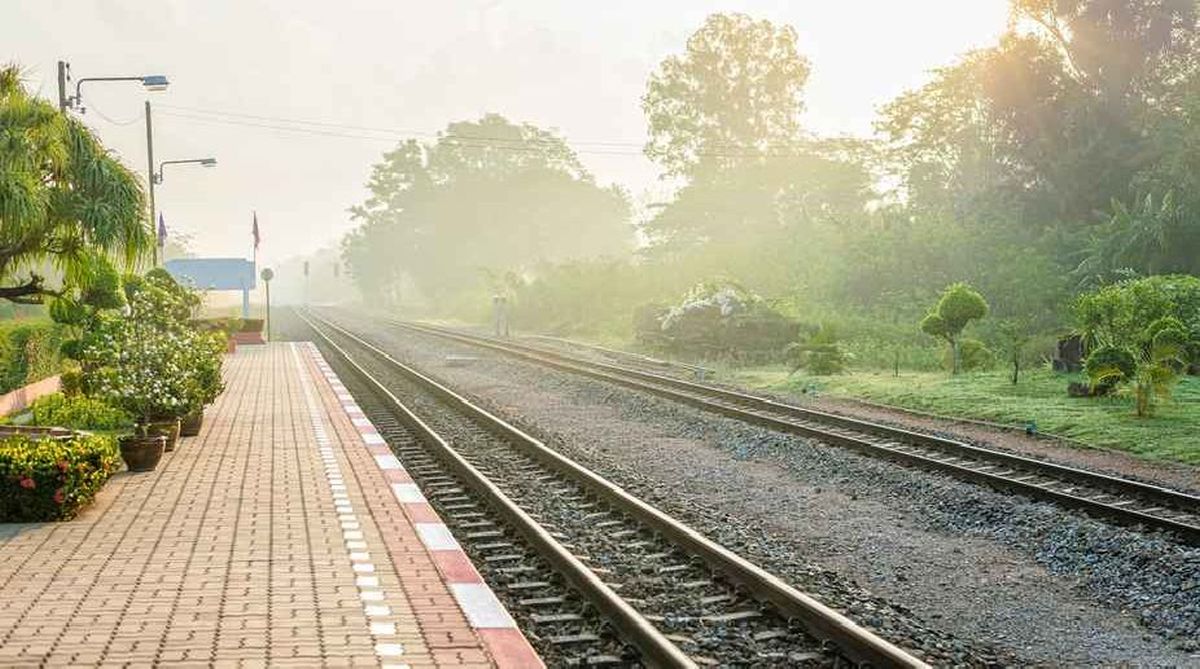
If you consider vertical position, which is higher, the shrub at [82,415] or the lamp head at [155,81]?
the lamp head at [155,81]

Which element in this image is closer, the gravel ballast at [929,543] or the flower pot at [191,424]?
the gravel ballast at [929,543]

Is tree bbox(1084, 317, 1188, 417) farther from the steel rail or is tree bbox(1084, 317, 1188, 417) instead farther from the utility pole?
the utility pole

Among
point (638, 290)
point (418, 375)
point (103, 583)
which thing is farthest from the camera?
point (638, 290)

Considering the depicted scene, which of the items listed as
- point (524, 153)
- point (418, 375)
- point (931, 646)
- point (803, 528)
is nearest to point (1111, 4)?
point (418, 375)

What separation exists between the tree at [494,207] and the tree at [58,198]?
69.5m

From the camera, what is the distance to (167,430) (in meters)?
12.5

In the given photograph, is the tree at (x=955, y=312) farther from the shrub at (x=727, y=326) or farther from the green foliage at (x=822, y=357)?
the shrub at (x=727, y=326)

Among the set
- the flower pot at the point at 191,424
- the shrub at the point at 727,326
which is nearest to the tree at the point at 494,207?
the shrub at the point at 727,326

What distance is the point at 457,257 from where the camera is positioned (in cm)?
8512

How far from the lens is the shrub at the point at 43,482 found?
8453mm

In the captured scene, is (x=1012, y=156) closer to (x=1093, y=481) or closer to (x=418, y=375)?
(x=418, y=375)

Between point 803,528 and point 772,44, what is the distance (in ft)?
164

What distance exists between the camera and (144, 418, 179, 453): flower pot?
12.4m

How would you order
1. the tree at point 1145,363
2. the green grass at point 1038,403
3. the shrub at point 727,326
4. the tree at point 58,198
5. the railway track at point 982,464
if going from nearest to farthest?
the railway track at point 982,464
the tree at point 58,198
the green grass at point 1038,403
the tree at point 1145,363
the shrub at point 727,326
